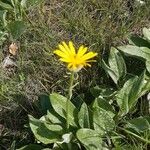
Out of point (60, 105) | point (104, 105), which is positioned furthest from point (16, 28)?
point (104, 105)

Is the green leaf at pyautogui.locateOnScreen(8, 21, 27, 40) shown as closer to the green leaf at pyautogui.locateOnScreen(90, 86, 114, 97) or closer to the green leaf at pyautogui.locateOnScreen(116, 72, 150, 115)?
the green leaf at pyautogui.locateOnScreen(90, 86, 114, 97)

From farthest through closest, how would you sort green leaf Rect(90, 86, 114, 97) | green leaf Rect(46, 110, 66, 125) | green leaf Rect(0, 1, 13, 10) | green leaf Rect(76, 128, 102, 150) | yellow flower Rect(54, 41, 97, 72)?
green leaf Rect(0, 1, 13, 10)
green leaf Rect(90, 86, 114, 97)
green leaf Rect(46, 110, 66, 125)
green leaf Rect(76, 128, 102, 150)
yellow flower Rect(54, 41, 97, 72)

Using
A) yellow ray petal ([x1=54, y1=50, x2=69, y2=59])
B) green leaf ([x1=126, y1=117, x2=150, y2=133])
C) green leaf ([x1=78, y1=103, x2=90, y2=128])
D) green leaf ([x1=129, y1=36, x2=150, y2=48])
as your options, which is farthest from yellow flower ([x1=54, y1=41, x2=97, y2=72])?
green leaf ([x1=129, y1=36, x2=150, y2=48])

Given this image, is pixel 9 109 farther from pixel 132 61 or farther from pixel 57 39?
pixel 132 61

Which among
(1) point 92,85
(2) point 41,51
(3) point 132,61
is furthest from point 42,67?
(3) point 132,61

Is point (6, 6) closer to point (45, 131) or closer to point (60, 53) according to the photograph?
point (45, 131)

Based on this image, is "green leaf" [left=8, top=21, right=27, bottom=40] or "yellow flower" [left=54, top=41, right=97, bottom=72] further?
"green leaf" [left=8, top=21, right=27, bottom=40]
